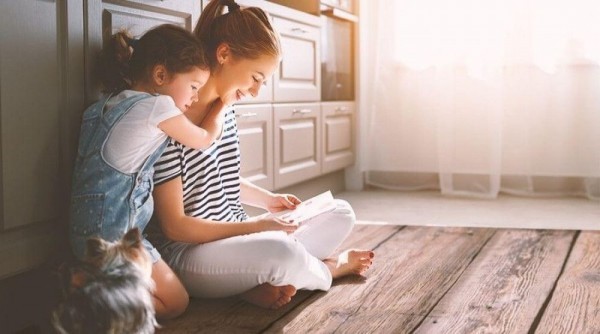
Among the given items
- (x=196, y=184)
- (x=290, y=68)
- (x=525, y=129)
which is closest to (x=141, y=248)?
(x=196, y=184)

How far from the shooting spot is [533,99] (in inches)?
153

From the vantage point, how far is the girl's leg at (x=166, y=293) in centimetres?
169

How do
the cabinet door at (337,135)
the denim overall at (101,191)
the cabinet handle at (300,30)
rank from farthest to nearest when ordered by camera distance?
the cabinet door at (337,135)
the cabinet handle at (300,30)
the denim overall at (101,191)

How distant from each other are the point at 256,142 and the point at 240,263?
113cm

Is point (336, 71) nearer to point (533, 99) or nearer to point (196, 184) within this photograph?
point (533, 99)

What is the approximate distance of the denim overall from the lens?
160cm

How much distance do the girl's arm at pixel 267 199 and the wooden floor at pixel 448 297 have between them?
0.25 m

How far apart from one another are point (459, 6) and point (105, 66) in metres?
2.52

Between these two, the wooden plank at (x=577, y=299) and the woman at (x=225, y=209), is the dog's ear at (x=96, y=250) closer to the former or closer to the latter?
the woman at (x=225, y=209)

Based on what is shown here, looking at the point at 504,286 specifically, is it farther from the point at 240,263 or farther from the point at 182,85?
the point at 182,85

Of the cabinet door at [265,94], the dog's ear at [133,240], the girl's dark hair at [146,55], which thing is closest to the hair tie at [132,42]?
the girl's dark hair at [146,55]

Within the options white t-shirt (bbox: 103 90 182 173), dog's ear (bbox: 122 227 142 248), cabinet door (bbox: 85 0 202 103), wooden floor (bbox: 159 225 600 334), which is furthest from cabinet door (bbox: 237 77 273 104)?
dog's ear (bbox: 122 227 142 248)

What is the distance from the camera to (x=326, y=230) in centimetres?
221

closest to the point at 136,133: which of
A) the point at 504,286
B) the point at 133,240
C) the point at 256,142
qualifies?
the point at 133,240
